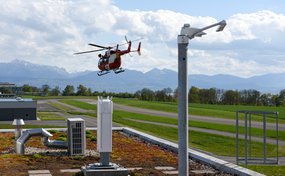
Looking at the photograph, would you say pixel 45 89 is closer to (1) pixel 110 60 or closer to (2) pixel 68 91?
(2) pixel 68 91

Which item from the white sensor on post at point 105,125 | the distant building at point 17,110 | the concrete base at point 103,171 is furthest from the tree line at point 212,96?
the concrete base at point 103,171

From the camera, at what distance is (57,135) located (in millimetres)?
21188

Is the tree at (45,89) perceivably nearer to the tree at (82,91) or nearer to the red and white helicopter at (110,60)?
the tree at (82,91)

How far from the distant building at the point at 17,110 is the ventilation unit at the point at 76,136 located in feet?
89.8

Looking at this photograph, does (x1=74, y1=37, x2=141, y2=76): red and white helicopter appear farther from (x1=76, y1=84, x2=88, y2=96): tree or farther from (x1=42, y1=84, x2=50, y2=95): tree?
(x1=42, y1=84, x2=50, y2=95): tree

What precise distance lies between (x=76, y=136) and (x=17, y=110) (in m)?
28.6

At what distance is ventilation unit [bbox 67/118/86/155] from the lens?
15.3 m

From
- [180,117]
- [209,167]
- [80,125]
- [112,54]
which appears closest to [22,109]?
[112,54]

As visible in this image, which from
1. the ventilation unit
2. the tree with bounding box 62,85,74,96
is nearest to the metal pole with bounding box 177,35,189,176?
the ventilation unit

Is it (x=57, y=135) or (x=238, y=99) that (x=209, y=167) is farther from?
(x=238, y=99)

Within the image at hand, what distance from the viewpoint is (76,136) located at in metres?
15.4

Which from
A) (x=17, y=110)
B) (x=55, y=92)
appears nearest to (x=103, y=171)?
(x=17, y=110)

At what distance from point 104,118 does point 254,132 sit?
A: 21591 millimetres

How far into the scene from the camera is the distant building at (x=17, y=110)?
42.2 meters
